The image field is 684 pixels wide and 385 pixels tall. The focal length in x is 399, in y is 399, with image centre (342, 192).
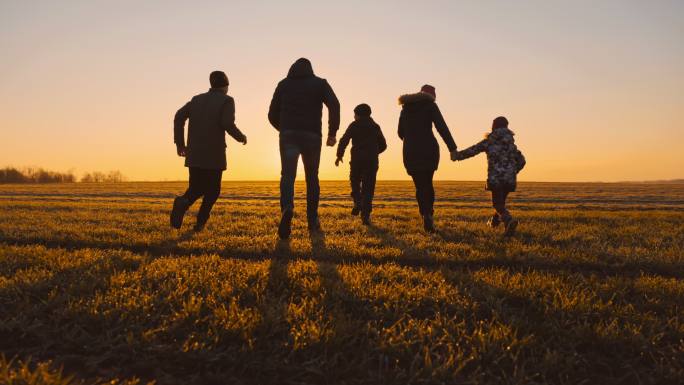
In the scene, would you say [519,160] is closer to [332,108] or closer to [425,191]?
[425,191]

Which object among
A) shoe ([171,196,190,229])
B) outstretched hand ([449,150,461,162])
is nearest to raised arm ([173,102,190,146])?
shoe ([171,196,190,229])

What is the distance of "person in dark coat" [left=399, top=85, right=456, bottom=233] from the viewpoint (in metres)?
6.77

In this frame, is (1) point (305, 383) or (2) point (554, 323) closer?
(1) point (305, 383)

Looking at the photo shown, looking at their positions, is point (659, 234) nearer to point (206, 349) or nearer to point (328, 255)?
point (328, 255)

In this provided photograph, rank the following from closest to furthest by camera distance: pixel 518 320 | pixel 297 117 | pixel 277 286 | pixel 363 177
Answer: pixel 518 320 → pixel 277 286 → pixel 297 117 → pixel 363 177

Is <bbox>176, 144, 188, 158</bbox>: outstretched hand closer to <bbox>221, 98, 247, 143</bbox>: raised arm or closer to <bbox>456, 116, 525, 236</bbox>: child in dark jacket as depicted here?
<bbox>221, 98, 247, 143</bbox>: raised arm

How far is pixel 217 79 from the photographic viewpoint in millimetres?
6426

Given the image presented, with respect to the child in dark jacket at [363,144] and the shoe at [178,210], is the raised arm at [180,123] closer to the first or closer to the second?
the shoe at [178,210]

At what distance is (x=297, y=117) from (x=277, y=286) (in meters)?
3.35

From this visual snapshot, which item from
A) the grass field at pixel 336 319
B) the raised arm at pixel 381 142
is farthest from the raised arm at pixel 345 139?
the grass field at pixel 336 319

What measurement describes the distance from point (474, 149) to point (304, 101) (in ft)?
9.54

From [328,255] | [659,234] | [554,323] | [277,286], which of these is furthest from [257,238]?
[659,234]

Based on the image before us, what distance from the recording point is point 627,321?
251cm

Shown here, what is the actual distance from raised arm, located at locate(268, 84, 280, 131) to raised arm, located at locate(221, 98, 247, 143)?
1.75 ft
